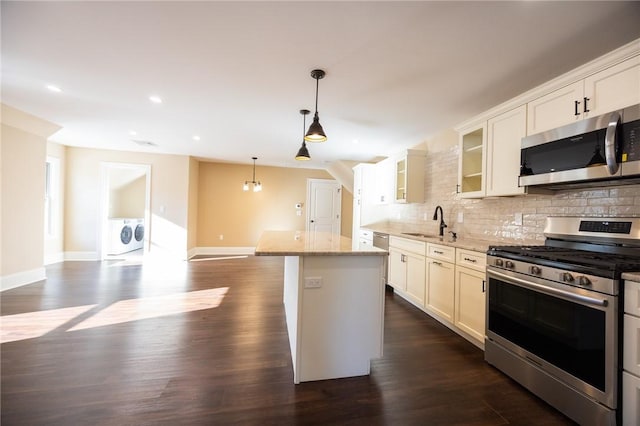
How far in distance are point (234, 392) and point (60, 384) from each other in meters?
1.21

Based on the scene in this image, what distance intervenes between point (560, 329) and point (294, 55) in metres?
2.66

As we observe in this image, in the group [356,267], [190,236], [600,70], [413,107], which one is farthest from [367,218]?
[190,236]

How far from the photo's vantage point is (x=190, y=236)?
21.9 feet

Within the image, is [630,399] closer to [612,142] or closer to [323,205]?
[612,142]

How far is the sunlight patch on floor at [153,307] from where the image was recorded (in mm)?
2898

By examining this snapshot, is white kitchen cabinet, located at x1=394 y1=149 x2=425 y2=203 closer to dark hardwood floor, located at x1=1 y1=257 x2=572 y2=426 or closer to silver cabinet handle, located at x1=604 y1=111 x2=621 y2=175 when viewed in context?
dark hardwood floor, located at x1=1 y1=257 x2=572 y2=426

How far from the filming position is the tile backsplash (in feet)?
6.55

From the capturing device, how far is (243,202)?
297 inches

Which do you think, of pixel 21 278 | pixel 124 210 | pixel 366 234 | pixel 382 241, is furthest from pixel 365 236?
pixel 124 210

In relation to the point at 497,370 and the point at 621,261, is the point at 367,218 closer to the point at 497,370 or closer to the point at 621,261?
the point at 497,370

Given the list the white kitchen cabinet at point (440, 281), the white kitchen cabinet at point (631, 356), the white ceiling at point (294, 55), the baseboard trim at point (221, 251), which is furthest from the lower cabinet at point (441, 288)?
the baseboard trim at point (221, 251)

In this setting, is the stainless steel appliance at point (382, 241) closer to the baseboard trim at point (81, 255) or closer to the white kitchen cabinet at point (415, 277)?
the white kitchen cabinet at point (415, 277)

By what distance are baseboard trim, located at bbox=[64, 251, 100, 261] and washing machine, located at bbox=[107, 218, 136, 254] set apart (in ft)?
1.13

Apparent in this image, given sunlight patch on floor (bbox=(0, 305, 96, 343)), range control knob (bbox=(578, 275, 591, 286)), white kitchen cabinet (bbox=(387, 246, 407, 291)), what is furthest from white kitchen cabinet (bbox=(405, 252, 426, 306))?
sunlight patch on floor (bbox=(0, 305, 96, 343))
